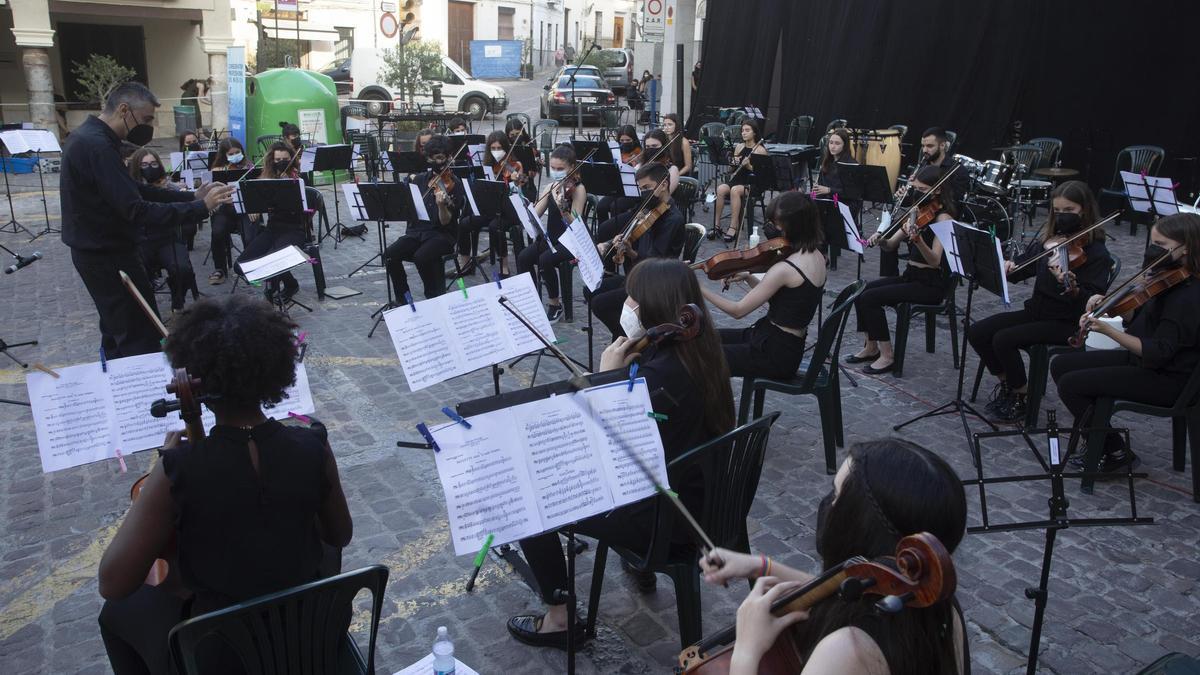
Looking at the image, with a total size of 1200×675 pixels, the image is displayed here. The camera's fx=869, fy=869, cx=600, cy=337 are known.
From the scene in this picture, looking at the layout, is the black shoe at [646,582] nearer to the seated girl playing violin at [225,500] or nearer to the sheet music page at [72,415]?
the seated girl playing violin at [225,500]

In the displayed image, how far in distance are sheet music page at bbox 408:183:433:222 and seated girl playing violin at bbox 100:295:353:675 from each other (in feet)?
17.4

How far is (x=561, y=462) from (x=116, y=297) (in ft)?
13.6

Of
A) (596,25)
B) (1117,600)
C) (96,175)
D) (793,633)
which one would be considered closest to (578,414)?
(793,633)

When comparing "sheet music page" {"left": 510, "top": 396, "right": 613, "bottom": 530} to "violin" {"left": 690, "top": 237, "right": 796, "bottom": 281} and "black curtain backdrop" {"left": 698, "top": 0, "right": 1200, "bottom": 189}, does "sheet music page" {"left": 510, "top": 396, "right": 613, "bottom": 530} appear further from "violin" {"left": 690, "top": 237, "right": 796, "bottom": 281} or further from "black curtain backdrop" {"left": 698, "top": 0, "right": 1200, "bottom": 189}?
"black curtain backdrop" {"left": 698, "top": 0, "right": 1200, "bottom": 189}

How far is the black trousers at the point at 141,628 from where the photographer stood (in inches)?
93.9

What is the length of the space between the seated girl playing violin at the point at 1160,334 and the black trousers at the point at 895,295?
1.53 meters

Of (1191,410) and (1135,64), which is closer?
(1191,410)

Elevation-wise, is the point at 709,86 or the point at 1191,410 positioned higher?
the point at 709,86

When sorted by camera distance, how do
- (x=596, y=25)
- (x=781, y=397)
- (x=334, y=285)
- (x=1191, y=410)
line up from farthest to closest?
(x=596, y=25) < (x=334, y=285) < (x=781, y=397) < (x=1191, y=410)

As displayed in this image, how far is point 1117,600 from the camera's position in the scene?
369 centimetres

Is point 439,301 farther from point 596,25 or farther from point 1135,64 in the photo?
point 596,25

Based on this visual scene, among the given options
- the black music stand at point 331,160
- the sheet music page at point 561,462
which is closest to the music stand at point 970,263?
the sheet music page at point 561,462

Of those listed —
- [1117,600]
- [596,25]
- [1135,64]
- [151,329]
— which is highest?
[596,25]

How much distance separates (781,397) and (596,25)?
48927 mm
